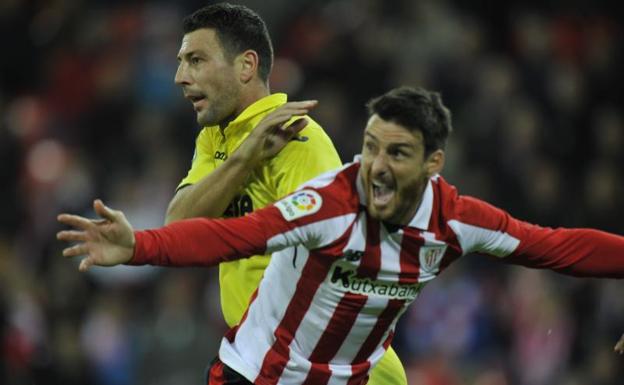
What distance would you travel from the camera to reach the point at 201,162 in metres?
4.94

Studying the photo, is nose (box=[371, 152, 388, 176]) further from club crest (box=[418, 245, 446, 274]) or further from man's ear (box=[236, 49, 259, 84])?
man's ear (box=[236, 49, 259, 84])

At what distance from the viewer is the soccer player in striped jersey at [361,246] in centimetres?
394

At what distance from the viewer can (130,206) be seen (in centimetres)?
955

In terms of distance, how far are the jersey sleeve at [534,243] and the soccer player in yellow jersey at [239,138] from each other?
58 cm

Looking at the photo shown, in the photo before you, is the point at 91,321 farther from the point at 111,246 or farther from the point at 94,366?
the point at 111,246

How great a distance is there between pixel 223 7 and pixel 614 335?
4.92 metres

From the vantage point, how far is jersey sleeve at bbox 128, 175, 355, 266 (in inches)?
147

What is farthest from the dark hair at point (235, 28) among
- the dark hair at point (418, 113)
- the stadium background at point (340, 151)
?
the stadium background at point (340, 151)

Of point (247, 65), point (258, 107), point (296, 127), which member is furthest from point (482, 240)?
point (247, 65)

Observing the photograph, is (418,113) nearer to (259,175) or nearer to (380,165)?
(380,165)

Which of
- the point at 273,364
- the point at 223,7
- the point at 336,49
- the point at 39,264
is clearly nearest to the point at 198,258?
the point at 273,364

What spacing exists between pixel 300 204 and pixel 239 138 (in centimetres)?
87

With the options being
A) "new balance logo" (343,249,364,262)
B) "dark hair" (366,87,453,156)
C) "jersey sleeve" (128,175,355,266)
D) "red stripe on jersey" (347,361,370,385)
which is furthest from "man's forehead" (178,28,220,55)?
"red stripe on jersey" (347,361,370,385)

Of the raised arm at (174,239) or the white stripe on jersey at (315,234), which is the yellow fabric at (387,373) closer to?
the white stripe on jersey at (315,234)
